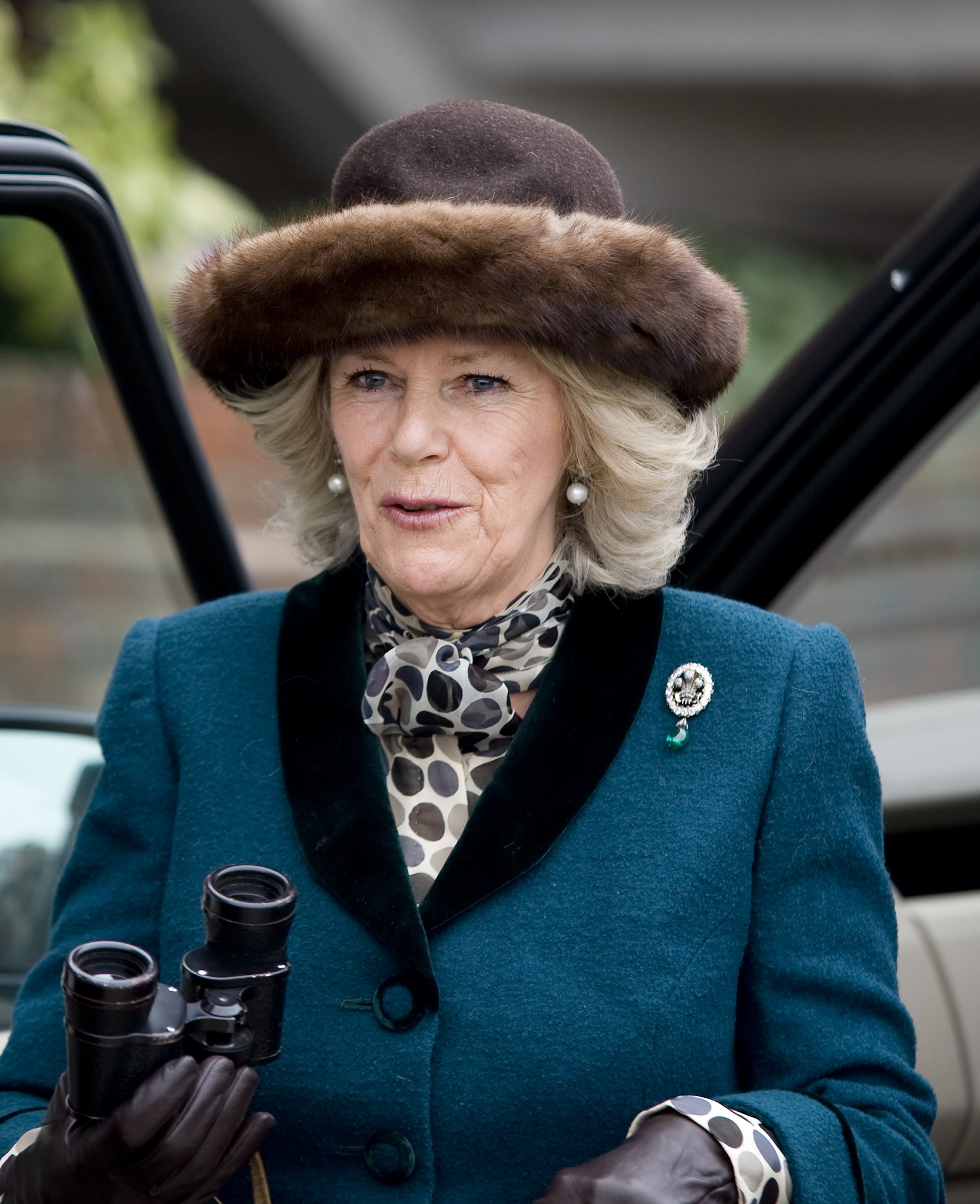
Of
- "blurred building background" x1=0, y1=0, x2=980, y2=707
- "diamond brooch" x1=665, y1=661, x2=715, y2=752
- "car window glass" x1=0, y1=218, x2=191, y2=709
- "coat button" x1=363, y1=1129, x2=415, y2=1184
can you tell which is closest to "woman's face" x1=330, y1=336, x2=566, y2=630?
"diamond brooch" x1=665, y1=661, x2=715, y2=752

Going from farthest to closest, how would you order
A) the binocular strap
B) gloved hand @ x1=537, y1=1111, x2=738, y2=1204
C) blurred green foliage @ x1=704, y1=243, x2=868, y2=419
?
1. blurred green foliage @ x1=704, y1=243, x2=868, y2=419
2. the binocular strap
3. gloved hand @ x1=537, y1=1111, x2=738, y2=1204

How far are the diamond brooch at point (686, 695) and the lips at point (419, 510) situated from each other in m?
0.37

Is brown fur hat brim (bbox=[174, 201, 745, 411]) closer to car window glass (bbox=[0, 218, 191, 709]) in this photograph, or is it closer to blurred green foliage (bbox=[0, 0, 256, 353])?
blurred green foliage (bbox=[0, 0, 256, 353])

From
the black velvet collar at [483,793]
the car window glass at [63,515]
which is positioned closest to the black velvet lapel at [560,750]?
the black velvet collar at [483,793]

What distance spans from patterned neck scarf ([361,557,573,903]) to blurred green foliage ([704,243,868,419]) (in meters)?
7.30

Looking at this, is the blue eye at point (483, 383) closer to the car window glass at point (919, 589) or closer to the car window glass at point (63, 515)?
the car window glass at point (919, 589)

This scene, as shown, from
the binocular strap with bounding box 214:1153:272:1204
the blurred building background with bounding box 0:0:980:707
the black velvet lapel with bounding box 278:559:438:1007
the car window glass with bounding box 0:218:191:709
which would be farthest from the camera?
the car window glass with bounding box 0:218:191:709

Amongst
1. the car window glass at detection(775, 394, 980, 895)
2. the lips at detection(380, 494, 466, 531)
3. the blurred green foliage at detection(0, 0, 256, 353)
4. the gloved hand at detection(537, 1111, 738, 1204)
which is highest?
the lips at detection(380, 494, 466, 531)

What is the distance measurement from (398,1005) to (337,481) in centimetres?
77

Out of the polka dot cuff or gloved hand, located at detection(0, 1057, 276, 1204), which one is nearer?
gloved hand, located at detection(0, 1057, 276, 1204)

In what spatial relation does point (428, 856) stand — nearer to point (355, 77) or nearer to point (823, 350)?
point (823, 350)

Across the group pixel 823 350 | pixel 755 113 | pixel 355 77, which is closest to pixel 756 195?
pixel 755 113

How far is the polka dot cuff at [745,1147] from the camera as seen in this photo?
178cm

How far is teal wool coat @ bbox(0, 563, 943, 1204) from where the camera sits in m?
1.93
